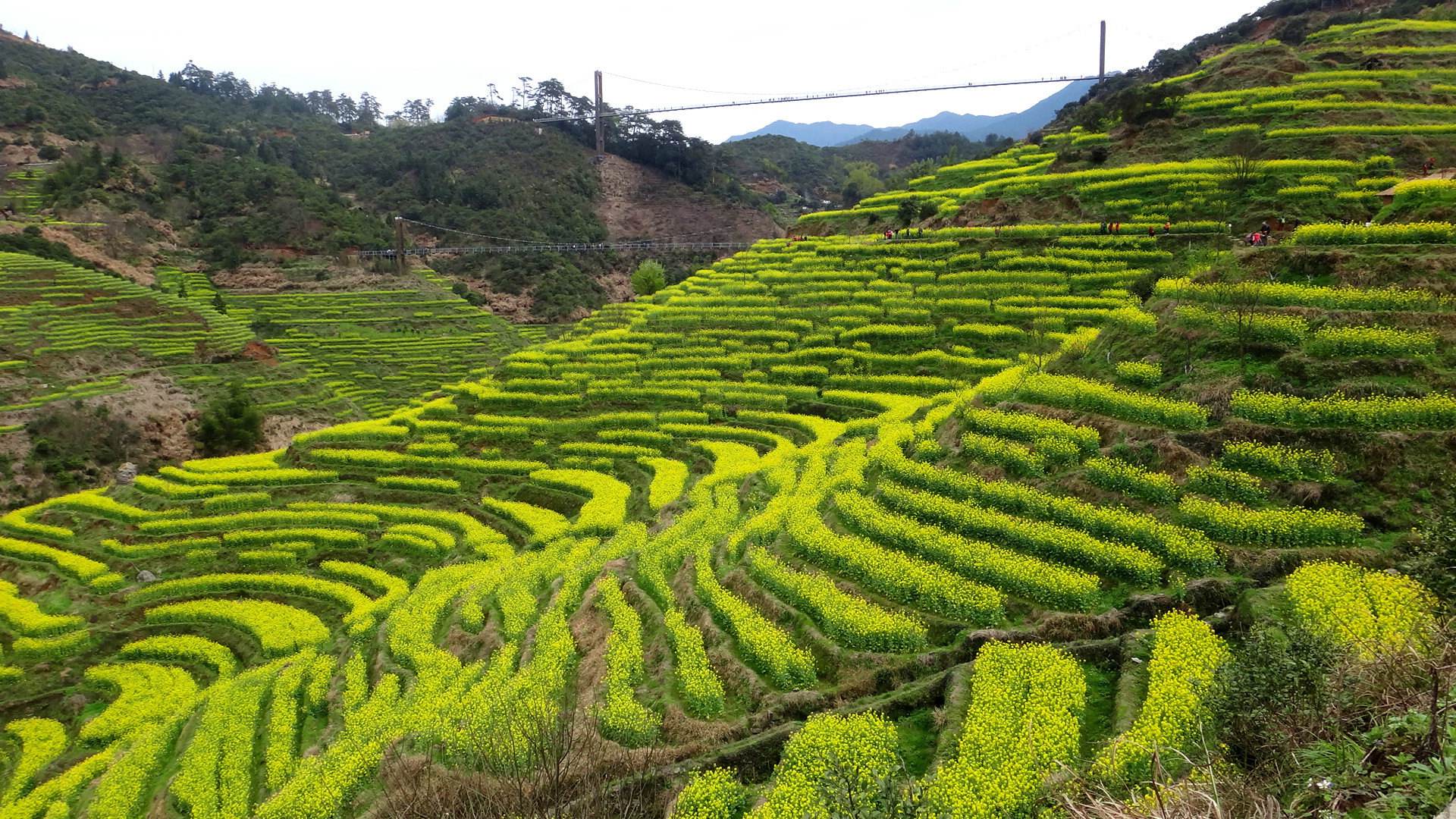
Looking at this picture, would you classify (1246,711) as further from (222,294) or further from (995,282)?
(222,294)

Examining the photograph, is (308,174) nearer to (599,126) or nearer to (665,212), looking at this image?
(599,126)

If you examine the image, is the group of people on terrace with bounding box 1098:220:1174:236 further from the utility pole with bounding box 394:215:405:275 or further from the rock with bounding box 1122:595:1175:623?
the utility pole with bounding box 394:215:405:275

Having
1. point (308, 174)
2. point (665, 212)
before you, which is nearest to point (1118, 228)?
point (665, 212)

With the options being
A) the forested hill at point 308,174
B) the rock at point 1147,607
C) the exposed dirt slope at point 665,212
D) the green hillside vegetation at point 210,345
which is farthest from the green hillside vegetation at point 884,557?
the exposed dirt slope at point 665,212

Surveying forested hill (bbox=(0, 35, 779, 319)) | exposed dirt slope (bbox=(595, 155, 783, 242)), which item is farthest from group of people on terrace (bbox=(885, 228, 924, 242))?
exposed dirt slope (bbox=(595, 155, 783, 242))

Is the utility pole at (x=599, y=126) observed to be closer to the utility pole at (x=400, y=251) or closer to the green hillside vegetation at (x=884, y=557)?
the utility pole at (x=400, y=251)

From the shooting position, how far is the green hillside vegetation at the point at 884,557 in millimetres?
8180

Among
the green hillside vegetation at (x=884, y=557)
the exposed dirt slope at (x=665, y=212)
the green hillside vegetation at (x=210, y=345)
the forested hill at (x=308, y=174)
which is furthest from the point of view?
the exposed dirt slope at (x=665, y=212)

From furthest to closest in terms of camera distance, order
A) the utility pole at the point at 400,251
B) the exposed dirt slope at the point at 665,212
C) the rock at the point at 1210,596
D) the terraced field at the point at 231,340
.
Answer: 1. the exposed dirt slope at the point at 665,212
2. the utility pole at the point at 400,251
3. the terraced field at the point at 231,340
4. the rock at the point at 1210,596

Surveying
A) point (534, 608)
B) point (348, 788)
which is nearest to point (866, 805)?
point (348, 788)

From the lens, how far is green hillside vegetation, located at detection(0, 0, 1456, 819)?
818 cm

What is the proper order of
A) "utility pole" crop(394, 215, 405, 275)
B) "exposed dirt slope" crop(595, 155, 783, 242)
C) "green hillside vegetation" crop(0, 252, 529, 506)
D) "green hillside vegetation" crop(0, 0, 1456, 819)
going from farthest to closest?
"exposed dirt slope" crop(595, 155, 783, 242) → "utility pole" crop(394, 215, 405, 275) → "green hillside vegetation" crop(0, 252, 529, 506) → "green hillside vegetation" crop(0, 0, 1456, 819)

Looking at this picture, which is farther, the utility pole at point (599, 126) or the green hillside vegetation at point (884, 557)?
the utility pole at point (599, 126)

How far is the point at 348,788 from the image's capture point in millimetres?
11852
